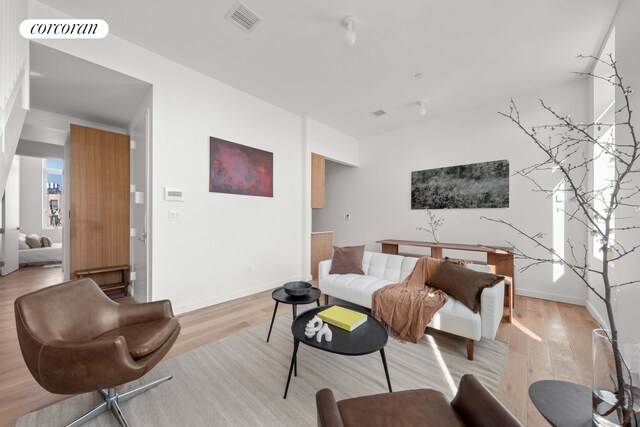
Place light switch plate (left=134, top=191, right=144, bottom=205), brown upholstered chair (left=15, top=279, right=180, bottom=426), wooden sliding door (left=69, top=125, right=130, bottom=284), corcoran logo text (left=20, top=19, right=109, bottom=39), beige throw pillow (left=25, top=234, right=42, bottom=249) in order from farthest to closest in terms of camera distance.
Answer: beige throw pillow (left=25, top=234, right=42, bottom=249), wooden sliding door (left=69, top=125, right=130, bottom=284), light switch plate (left=134, top=191, right=144, bottom=205), corcoran logo text (left=20, top=19, right=109, bottom=39), brown upholstered chair (left=15, top=279, right=180, bottom=426)

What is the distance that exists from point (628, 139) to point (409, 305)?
7.42 ft

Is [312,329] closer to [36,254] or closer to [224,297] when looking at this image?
[224,297]

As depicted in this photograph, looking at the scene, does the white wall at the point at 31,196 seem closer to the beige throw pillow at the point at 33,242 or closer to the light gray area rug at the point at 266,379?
the beige throw pillow at the point at 33,242

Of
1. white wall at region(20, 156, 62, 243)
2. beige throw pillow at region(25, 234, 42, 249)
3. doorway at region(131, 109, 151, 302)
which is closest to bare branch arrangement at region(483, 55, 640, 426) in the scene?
doorway at region(131, 109, 151, 302)

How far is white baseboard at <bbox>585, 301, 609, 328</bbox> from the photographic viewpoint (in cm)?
264

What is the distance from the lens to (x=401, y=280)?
119 inches

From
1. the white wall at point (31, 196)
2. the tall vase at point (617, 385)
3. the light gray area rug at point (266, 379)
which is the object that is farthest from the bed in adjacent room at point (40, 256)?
the tall vase at point (617, 385)

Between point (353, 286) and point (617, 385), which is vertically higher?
point (617, 385)

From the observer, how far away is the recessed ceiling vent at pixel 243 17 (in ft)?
7.09

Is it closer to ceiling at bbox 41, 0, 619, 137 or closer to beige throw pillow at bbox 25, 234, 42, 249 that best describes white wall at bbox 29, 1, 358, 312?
ceiling at bbox 41, 0, 619, 137

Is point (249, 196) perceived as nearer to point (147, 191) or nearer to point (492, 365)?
point (147, 191)

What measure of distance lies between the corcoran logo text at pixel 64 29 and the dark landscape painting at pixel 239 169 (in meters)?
1.35

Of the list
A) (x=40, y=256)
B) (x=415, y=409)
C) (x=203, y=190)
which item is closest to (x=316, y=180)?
(x=203, y=190)

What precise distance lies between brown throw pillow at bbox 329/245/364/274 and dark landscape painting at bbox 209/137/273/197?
151cm
